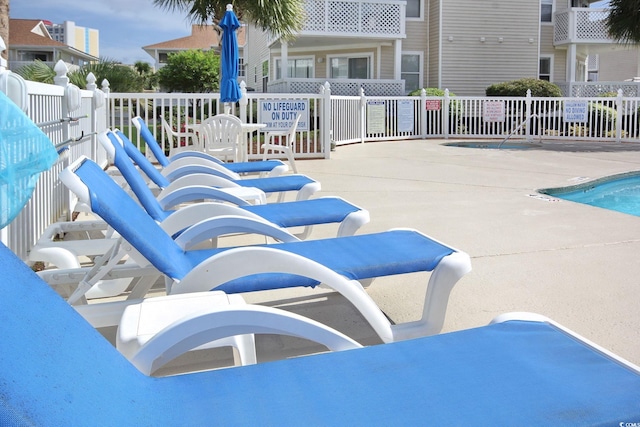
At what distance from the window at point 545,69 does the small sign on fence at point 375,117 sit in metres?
11.0

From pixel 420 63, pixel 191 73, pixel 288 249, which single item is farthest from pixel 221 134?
pixel 191 73

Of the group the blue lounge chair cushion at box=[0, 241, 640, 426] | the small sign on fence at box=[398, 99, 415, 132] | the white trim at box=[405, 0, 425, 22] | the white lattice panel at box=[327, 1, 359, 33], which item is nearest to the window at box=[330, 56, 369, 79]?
the white lattice panel at box=[327, 1, 359, 33]

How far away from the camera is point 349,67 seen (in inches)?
1019

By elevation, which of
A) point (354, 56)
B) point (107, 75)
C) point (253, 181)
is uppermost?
point (354, 56)

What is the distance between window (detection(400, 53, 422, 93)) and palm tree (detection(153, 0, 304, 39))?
699 centimetres

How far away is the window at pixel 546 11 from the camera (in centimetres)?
2655

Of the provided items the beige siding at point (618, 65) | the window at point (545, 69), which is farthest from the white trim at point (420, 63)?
the beige siding at point (618, 65)

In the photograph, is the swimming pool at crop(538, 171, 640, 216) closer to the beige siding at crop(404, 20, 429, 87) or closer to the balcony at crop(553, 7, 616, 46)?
the beige siding at crop(404, 20, 429, 87)

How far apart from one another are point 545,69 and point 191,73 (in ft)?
58.4

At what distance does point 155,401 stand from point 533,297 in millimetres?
3113

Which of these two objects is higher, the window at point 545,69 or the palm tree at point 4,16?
the window at point 545,69

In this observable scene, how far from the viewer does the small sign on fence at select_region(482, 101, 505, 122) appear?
792 inches

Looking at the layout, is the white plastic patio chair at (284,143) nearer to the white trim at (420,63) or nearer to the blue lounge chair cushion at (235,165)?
the blue lounge chair cushion at (235,165)

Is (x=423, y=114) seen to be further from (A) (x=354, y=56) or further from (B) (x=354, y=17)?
(A) (x=354, y=56)
